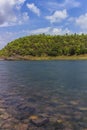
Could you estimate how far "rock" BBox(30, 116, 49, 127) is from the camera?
20859 millimetres

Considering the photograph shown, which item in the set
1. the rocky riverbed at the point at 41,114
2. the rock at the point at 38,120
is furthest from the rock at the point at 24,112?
the rock at the point at 38,120

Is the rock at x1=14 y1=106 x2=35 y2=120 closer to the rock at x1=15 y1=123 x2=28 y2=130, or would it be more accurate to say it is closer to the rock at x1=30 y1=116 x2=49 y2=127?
the rock at x1=30 y1=116 x2=49 y2=127

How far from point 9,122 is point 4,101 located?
28.6 feet

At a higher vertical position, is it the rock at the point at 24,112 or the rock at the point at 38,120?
the rock at the point at 24,112

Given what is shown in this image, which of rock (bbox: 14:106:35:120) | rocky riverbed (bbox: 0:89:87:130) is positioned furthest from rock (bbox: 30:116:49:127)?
rock (bbox: 14:106:35:120)

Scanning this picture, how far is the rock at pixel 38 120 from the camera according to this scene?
20859mm

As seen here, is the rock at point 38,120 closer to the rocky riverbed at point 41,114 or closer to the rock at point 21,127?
the rocky riverbed at point 41,114

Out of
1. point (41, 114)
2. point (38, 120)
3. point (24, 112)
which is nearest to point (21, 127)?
point (38, 120)

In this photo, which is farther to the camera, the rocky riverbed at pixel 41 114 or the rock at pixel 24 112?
the rock at pixel 24 112

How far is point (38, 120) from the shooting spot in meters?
21.7

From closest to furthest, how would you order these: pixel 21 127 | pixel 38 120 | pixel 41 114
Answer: pixel 21 127, pixel 38 120, pixel 41 114

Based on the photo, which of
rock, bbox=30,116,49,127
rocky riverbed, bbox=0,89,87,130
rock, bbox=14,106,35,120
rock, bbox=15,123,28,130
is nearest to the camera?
rock, bbox=15,123,28,130

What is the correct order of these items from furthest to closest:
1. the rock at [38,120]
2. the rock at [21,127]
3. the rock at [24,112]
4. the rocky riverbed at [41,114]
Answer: the rock at [24,112]
the rock at [38,120]
the rocky riverbed at [41,114]
the rock at [21,127]

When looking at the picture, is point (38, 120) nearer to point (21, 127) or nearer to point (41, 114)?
point (41, 114)
